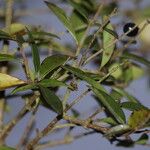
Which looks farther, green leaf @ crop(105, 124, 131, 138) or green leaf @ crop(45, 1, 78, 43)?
green leaf @ crop(45, 1, 78, 43)

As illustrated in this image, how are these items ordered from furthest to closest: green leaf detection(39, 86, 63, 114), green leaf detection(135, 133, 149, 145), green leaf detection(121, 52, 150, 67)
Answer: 1. green leaf detection(121, 52, 150, 67)
2. green leaf detection(135, 133, 149, 145)
3. green leaf detection(39, 86, 63, 114)

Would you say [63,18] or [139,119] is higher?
[63,18]

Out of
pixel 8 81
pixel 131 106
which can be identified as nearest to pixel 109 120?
pixel 131 106

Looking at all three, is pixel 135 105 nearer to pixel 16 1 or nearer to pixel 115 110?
pixel 115 110

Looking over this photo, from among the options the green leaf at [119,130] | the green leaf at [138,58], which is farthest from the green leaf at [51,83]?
the green leaf at [138,58]

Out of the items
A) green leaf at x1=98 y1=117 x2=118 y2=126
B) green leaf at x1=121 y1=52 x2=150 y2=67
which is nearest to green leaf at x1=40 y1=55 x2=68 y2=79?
green leaf at x1=98 y1=117 x2=118 y2=126

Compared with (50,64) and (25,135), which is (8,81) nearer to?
(50,64)

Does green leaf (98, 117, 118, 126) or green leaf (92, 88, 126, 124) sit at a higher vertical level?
green leaf (92, 88, 126, 124)

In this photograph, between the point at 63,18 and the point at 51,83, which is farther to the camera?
the point at 63,18

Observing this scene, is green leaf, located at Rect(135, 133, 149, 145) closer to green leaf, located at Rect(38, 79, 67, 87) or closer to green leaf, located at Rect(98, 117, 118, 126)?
green leaf, located at Rect(98, 117, 118, 126)
